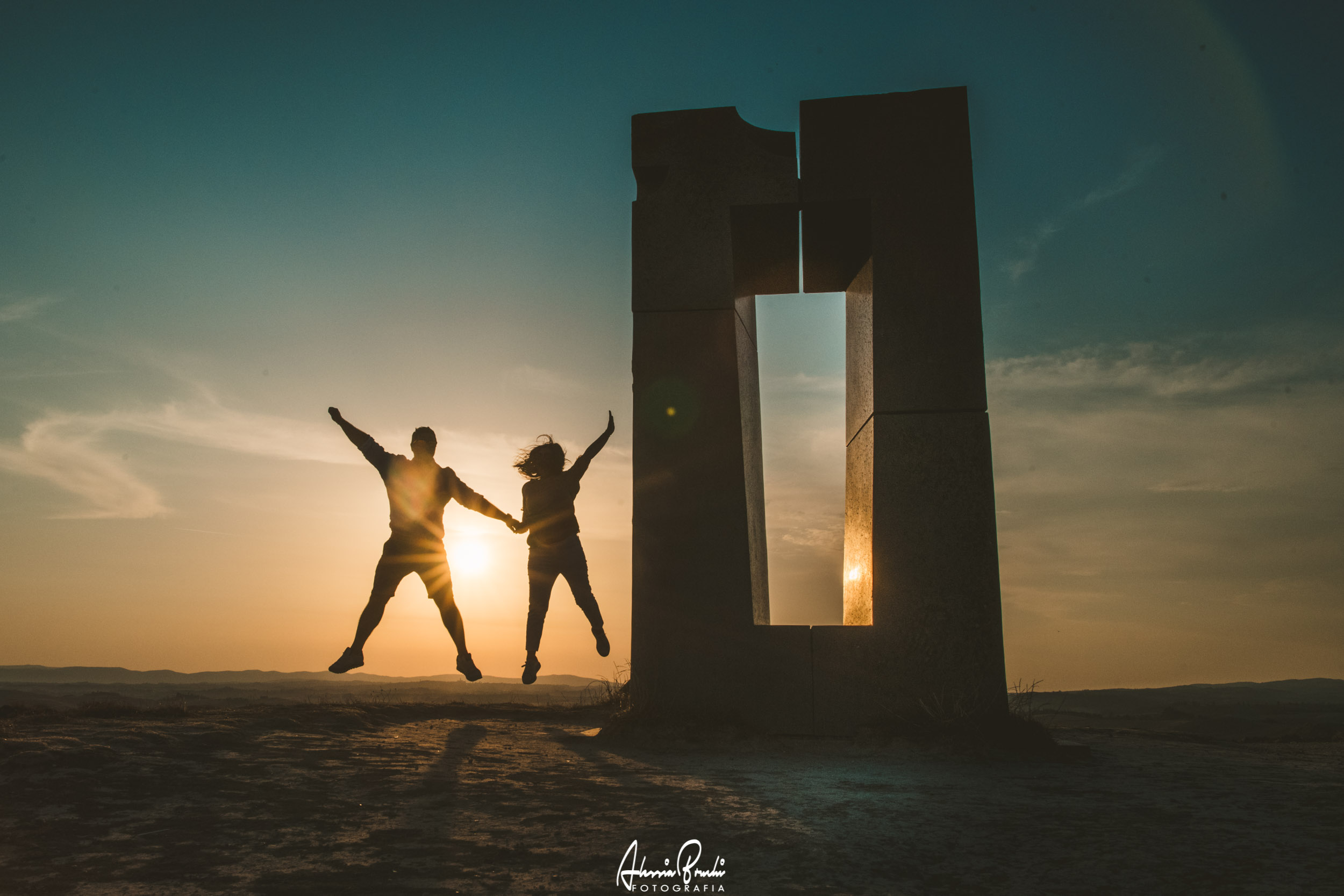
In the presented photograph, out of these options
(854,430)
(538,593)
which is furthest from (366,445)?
(854,430)

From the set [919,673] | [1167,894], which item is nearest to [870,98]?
[919,673]

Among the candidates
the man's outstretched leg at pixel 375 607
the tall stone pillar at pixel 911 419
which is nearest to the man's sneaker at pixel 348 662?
the man's outstretched leg at pixel 375 607

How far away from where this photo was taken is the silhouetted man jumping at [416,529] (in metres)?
7.05

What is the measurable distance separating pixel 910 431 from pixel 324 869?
5.03 metres

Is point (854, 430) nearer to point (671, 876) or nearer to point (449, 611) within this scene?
point (449, 611)

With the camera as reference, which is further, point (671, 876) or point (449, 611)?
point (449, 611)

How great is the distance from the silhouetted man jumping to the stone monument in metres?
1.71

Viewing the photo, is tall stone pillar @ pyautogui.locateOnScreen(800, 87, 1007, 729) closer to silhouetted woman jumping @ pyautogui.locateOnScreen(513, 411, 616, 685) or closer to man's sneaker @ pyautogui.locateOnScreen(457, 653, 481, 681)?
silhouetted woman jumping @ pyautogui.locateOnScreen(513, 411, 616, 685)

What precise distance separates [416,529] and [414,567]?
32 centimetres

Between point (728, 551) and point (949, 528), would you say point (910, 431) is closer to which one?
point (949, 528)

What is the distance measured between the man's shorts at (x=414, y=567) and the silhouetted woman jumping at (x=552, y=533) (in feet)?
2.35

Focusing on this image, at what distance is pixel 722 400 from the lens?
6852 mm

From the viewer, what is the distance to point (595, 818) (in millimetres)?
3531

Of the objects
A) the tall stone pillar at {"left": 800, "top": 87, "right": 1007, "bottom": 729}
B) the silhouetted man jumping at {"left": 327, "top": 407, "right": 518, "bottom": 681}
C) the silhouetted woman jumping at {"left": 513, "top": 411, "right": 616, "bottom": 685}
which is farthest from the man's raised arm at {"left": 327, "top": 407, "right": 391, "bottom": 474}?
the tall stone pillar at {"left": 800, "top": 87, "right": 1007, "bottom": 729}
